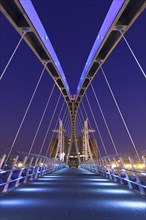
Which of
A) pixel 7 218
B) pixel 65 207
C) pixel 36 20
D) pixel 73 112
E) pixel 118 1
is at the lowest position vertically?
pixel 7 218

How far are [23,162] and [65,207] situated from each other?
4.83 meters

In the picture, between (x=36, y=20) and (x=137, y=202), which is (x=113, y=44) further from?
(x=137, y=202)

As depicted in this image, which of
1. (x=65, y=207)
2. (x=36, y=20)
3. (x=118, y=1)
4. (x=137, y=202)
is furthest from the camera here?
(x=36, y=20)

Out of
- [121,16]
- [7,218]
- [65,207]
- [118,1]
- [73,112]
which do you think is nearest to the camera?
[7,218]

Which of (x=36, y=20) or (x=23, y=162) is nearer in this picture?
(x=23, y=162)

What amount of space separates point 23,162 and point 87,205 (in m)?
4.73

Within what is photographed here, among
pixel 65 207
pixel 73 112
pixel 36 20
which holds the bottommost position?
pixel 65 207

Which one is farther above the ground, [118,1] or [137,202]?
[118,1]

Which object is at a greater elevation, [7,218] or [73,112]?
[73,112]

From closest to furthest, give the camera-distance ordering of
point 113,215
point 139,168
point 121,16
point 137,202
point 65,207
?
point 113,215 → point 65,207 → point 137,202 → point 139,168 → point 121,16

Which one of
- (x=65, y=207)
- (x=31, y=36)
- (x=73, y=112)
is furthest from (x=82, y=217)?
(x=73, y=112)

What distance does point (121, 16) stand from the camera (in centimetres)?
1116

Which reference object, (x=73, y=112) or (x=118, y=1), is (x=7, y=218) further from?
(x=73, y=112)

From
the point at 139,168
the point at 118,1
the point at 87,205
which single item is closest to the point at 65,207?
the point at 87,205
